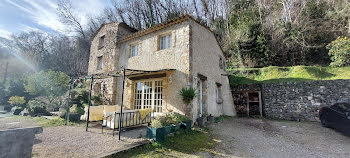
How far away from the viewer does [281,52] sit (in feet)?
44.8

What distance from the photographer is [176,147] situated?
3.95m

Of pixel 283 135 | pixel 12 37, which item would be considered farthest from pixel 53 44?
pixel 283 135

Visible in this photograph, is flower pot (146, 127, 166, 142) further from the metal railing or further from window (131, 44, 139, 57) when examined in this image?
window (131, 44, 139, 57)

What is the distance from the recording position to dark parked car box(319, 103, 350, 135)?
5.30 meters

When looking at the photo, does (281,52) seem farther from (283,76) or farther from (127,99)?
(127,99)

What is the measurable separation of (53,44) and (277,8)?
30.8m

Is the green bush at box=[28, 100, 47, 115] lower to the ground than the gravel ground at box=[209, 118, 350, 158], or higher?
higher

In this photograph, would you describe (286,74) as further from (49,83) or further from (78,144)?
(49,83)

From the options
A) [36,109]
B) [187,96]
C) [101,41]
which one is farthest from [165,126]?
[101,41]

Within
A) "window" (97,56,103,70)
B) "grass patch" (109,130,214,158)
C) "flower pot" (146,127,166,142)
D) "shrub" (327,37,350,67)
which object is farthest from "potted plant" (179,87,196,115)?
"shrub" (327,37,350,67)

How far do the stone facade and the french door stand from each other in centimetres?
660

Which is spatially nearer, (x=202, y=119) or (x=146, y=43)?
(x=202, y=119)

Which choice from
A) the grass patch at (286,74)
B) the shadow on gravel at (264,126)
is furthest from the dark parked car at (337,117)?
the grass patch at (286,74)

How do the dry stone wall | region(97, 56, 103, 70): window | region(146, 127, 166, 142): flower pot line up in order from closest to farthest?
region(146, 127, 166, 142): flower pot → the dry stone wall → region(97, 56, 103, 70): window
